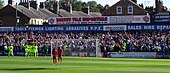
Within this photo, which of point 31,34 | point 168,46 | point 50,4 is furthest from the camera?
point 50,4

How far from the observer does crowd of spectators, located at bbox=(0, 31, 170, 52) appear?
5488cm

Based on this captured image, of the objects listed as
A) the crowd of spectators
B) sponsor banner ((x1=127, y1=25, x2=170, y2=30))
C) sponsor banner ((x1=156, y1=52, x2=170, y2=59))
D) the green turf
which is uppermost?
sponsor banner ((x1=127, y1=25, x2=170, y2=30))

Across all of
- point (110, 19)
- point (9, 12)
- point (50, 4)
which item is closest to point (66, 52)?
point (110, 19)

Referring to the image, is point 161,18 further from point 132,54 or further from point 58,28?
point 58,28

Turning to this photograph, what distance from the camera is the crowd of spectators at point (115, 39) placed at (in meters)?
54.9

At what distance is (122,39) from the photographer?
5862 centimetres

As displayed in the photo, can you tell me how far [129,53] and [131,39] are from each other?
10.6 ft

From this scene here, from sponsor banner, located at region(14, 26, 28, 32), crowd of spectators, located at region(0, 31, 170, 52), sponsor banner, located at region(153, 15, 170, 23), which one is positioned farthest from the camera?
sponsor banner, located at region(14, 26, 28, 32)

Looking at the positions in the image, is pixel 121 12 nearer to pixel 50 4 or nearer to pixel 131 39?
pixel 131 39

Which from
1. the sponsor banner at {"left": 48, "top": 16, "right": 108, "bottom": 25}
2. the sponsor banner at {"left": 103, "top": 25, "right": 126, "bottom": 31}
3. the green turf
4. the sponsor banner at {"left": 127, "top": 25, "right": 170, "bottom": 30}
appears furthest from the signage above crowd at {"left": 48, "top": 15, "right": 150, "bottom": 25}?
the green turf

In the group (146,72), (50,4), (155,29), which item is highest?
(50,4)

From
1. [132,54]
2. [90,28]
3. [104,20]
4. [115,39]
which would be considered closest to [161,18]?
→ [104,20]

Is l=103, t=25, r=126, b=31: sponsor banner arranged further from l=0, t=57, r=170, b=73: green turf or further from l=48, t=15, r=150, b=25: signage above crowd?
l=0, t=57, r=170, b=73: green turf

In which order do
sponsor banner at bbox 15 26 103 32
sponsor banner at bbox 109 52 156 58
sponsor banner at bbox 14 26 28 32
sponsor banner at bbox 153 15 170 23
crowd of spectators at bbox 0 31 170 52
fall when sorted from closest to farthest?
sponsor banner at bbox 109 52 156 58, crowd of spectators at bbox 0 31 170 52, sponsor banner at bbox 153 15 170 23, sponsor banner at bbox 15 26 103 32, sponsor banner at bbox 14 26 28 32
